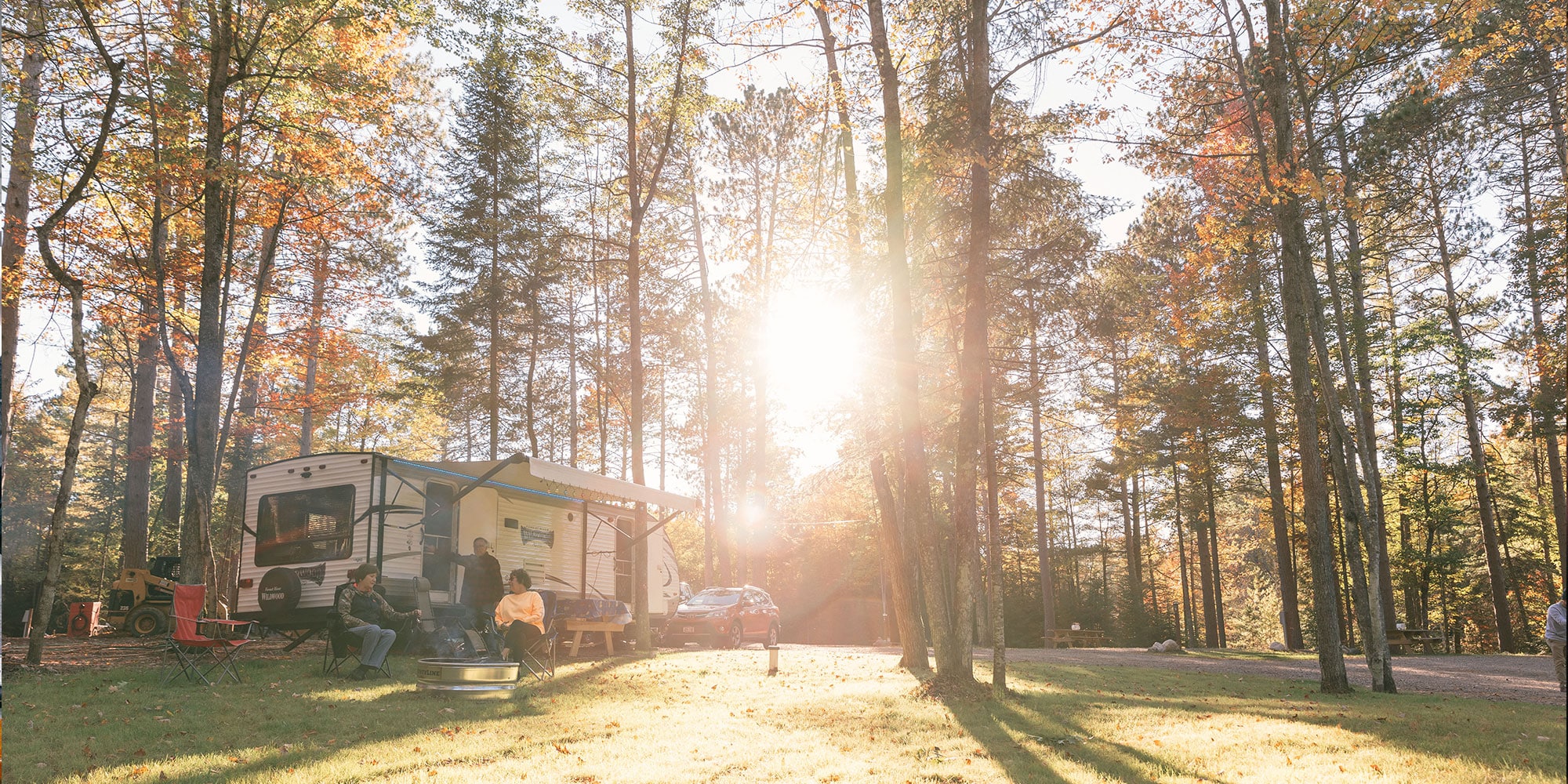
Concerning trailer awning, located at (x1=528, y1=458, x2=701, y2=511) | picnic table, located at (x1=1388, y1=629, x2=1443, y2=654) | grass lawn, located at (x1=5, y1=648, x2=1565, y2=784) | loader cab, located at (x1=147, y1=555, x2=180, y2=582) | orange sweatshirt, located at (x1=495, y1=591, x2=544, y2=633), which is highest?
trailer awning, located at (x1=528, y1=458, x2=701, y2=511)

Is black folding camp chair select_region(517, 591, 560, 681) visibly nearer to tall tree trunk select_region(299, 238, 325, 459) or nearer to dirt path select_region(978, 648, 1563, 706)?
dirt path select_region(978, 648, 1563, 706)

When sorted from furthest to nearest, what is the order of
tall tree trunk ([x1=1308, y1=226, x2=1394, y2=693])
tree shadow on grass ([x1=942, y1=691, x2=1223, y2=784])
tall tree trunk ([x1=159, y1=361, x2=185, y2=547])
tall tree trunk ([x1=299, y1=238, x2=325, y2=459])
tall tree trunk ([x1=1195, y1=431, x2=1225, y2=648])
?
tall tree trunk ([x1=1195, y1=431, x2=1225, y2=648])
tall tree trunk ([x1=299, y1=238, x2=325, y2=459])
tall tree trunk ([x1=159, y1=361, x2=185, y2=547])
tall tree trunk ([x1=1308, y1=226, x2=1394, y2=693])
tree shadow on grass ([x1=942, y1=691, x2=1223, y2=784])

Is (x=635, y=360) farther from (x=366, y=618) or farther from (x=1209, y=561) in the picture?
(x=1209, y=561)

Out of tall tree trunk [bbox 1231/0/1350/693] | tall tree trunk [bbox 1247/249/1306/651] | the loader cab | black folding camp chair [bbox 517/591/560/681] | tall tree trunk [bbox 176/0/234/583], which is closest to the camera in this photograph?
black folding camp chair [bbox 517/591/560/681]

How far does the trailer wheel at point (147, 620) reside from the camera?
49.0 ft

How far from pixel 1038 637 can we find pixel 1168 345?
1117cm

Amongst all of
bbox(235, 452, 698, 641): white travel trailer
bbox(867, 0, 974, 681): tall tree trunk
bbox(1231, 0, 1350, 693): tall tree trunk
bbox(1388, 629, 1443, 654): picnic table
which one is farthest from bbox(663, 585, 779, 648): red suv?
bbox(1388, 629, 1443, 654): picnic table

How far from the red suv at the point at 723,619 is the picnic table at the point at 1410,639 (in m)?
13.2

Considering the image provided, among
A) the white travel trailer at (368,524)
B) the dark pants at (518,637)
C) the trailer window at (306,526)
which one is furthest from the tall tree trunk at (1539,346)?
the trailer window at (306,526)

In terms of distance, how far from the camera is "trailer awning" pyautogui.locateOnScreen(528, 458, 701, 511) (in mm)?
12023

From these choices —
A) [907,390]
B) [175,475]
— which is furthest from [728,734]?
[175,475]

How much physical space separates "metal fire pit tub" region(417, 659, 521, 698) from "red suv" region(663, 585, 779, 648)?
9.69 m

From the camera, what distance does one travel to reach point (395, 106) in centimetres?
1886

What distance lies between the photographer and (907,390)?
33.0 feet
